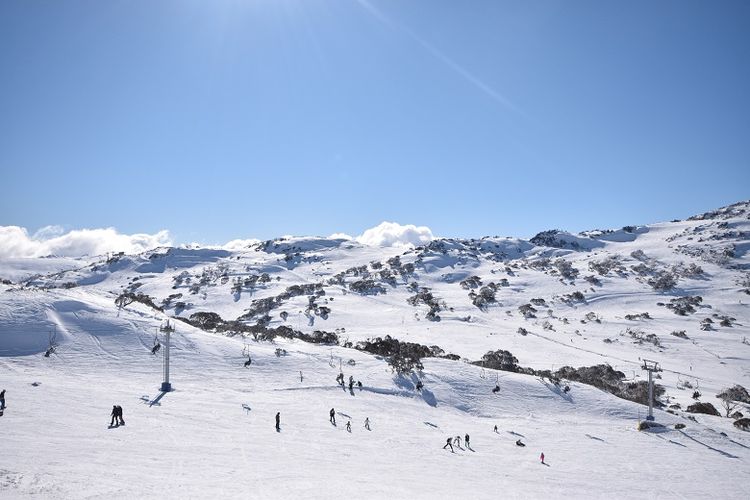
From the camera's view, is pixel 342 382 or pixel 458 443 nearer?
pixel 458 443

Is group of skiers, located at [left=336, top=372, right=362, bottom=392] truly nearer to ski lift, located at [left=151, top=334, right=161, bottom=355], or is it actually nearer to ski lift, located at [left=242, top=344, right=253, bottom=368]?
ski lift, located at [left=242, top=344, right=253, bottom=368]

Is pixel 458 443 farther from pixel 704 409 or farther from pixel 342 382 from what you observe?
pixel 704 409

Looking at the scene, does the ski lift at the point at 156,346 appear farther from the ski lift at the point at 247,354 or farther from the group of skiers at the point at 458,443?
the group of skiers at the point at 458,443

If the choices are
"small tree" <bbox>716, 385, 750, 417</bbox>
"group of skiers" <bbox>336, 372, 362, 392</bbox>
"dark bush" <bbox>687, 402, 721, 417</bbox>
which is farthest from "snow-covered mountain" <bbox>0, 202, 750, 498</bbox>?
"dark bush" <bbox>687, 402, 721, 417</bbox>

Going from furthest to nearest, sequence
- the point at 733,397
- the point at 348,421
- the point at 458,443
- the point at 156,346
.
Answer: the point at 733,397
the point at 156,346
the point at 348,421
the point at 458,443

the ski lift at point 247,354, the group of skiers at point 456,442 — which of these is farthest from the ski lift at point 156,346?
the group of skiers at point 456,442

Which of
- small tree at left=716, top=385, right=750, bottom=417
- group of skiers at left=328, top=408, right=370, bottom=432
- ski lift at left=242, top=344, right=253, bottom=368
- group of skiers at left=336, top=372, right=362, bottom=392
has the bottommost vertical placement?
small tree at left=716, top=385, right=750, bottom=417

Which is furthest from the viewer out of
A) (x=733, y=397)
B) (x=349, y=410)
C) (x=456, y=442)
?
(x=733, y=397)

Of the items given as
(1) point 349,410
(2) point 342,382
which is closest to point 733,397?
(2) point 342,382

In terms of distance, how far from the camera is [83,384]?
33125 mm

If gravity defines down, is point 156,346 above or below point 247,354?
above

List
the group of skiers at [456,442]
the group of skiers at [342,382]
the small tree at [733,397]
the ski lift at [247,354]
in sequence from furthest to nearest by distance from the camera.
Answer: the small tree at [733,397]
the ski lift at [247,354]
the group of skiers at [342,382]
the group of skiers at [456,442]

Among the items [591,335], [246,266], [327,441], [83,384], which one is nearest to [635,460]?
[327,441]

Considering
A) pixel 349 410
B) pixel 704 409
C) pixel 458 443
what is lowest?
pixel 704 409
